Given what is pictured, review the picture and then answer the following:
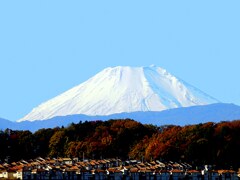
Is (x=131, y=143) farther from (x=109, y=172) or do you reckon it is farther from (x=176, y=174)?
(x=109, y=172)

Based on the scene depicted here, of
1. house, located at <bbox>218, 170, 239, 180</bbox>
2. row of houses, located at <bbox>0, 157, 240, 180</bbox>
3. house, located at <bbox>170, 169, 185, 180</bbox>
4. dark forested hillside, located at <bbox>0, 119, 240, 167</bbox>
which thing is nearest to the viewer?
row of houses, located at <bbox>0, 157, 240, 180</bbox>

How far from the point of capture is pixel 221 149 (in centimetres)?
8975

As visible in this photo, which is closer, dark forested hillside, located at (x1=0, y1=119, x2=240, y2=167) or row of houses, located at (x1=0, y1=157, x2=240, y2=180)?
row of houses, located at (x1=0, y1=157, x2=240, y2=180)

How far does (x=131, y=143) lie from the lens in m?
99.4

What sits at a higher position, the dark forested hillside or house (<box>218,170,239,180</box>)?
the dark forested hillside

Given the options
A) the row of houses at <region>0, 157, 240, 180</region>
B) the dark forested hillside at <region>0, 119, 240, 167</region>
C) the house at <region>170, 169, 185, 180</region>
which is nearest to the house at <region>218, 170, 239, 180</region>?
the row of houses at <region>0, 157, 240, 180</region>

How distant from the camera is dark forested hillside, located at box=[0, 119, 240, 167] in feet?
295

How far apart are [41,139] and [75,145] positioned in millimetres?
4772

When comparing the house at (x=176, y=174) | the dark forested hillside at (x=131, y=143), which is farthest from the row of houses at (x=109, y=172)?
the dark forested hillside at (x=131, y=143)

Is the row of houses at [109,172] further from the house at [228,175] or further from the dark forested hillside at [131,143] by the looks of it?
the dark forested hillside at [131,143]

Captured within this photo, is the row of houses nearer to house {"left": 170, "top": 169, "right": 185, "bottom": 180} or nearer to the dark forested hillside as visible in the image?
house {"left": 170, "top": 169, "right": 185, "bottom": 180}

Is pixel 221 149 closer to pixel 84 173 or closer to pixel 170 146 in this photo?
pixel 170 146

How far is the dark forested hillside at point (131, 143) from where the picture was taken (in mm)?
90062

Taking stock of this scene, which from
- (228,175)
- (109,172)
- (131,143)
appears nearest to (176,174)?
(228,175)
